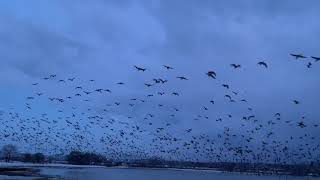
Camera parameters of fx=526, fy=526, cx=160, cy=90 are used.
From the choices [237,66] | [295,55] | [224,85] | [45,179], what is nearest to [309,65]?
[295,55]

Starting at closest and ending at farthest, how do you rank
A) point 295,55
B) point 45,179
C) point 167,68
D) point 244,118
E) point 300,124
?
1. point 295,55
2. point 167,68
3. point 300,124
4. point 244,118
5. point 45,179

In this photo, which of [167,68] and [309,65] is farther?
[167,68]

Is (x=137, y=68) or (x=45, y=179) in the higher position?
(x=137, y=68)

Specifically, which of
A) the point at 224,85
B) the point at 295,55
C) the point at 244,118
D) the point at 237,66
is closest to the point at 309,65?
the point at 295,55

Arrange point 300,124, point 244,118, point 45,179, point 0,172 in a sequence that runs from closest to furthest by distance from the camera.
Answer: point 300,124 → point 244,118 → point 45,179 → point 0,172

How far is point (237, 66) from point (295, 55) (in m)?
5.70

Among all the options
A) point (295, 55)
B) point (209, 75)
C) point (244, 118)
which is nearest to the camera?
point (295, 55)

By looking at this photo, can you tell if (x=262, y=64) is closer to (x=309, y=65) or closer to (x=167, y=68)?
(x=309, y=65)

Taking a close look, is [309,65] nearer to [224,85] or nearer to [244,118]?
[224,85]

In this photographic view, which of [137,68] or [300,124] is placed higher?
[137,68]

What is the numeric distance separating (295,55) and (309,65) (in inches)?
95.0

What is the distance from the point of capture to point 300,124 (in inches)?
1790

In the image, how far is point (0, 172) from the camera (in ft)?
296

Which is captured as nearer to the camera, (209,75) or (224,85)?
(209,75)
